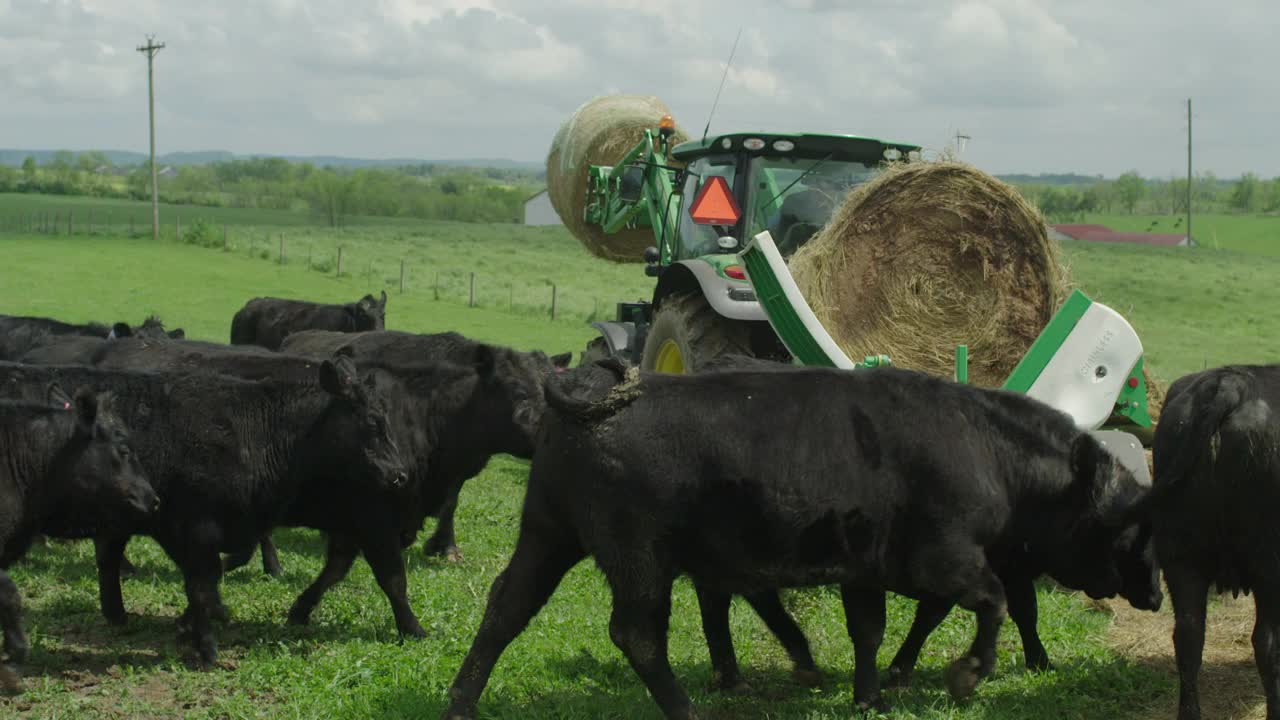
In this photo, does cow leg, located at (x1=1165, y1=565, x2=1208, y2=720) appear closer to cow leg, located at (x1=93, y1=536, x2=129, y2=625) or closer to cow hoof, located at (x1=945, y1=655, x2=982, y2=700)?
cow hoof, located at (x1=945, y1=655, x2=982, y2=700)

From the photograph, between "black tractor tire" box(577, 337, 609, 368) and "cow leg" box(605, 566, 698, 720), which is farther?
"black tractor tire" box(577, 337, 609, 368)

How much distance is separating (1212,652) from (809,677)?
7.10ft

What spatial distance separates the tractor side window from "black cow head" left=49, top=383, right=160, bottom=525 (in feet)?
16.0

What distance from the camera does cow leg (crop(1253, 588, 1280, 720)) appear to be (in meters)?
5.05

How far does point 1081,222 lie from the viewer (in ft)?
298

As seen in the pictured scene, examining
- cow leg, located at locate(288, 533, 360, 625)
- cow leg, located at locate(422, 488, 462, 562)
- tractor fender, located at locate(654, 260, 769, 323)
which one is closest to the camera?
cow leg, located at locate(288, 533, 360, 625)

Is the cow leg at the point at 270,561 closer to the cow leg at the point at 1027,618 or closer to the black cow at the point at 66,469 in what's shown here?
the black cow at the point at 66,469

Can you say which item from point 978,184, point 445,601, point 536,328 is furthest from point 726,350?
point 536,328

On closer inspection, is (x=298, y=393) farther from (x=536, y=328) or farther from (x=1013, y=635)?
(x=536, y=328)

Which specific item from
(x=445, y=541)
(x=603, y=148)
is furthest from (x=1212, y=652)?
(x=603, y=148)

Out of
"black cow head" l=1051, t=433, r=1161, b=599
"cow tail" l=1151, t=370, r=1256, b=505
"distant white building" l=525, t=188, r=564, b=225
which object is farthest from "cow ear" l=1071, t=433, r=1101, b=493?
"distant white building" l=525, t=188, r=564, b=225

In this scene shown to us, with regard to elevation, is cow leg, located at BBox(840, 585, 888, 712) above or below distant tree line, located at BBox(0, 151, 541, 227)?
below

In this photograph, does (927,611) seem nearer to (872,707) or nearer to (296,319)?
(872,707)

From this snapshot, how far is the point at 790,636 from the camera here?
606cm
